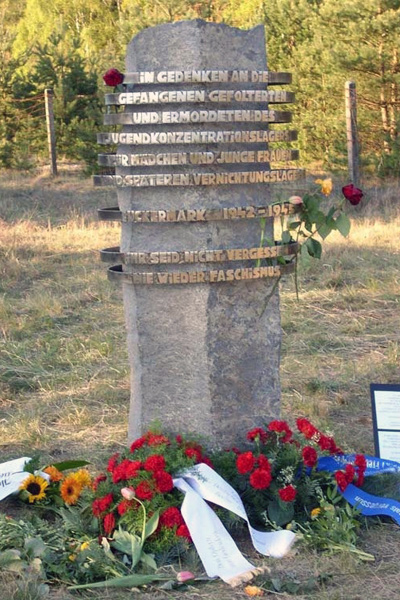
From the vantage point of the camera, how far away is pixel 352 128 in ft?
45.4

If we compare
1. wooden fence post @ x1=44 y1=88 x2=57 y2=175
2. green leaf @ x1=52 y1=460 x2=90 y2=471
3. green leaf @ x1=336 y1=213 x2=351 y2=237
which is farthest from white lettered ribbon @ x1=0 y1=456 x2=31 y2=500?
wooden fence post @ x1=44 y1=88 x2=57 y2=175

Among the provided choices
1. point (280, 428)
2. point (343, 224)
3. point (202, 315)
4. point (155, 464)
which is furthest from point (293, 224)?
point (155, 464)

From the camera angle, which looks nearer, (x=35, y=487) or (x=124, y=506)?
(x=124, y=506)

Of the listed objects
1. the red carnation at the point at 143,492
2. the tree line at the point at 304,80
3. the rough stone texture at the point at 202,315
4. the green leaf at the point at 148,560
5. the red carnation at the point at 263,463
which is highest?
the tree line at the point at 304,80

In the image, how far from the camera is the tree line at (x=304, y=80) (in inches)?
604

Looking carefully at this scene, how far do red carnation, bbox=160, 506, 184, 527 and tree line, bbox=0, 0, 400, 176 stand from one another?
12285 mm

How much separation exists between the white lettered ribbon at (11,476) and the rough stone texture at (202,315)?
1.76 ft

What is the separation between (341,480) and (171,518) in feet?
2.19

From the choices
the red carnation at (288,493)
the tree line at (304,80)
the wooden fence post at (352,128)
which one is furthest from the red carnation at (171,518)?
the tree line at (304,80)

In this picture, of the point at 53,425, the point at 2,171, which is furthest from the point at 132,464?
the point at 2,171

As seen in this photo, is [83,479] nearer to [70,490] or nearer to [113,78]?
[70,490]

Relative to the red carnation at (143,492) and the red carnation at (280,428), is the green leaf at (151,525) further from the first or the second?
the red carnation at (280,428)

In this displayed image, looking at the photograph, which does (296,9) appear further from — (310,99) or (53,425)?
(53,425)

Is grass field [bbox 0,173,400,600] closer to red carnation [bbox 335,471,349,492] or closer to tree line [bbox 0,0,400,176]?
red carnation [bbox 335,471,349,492]
